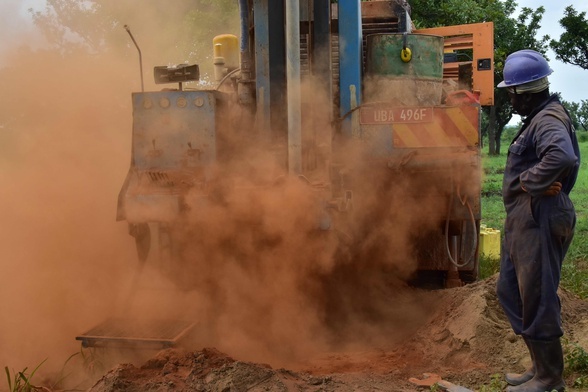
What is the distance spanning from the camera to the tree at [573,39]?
28781mm

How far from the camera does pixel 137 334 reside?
3730 mm

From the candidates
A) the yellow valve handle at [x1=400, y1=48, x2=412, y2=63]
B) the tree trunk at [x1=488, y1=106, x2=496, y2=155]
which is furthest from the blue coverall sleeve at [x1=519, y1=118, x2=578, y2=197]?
the tree trunk at [x1=488, y1=106, x2=496, y2=155]

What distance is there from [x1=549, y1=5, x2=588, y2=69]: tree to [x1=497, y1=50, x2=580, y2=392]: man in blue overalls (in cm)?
2806

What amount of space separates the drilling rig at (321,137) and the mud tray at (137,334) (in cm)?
46

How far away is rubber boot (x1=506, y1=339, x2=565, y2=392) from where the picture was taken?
10.2 ft

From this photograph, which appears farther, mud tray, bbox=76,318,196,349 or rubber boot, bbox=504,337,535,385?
mud tray, bbox=76,318,196,349

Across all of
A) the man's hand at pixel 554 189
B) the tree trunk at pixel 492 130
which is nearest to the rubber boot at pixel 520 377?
the man's hand at pixel 554 189

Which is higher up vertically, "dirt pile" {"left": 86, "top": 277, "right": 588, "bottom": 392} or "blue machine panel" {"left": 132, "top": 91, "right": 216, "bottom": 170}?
"blue machine panel" {"left": 132, "top": 91, "right": 216, "bottom": 170}

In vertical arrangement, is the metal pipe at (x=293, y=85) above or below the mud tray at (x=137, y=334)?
above

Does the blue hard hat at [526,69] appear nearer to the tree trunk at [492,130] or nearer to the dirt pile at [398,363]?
the dirt pile at [398,363]

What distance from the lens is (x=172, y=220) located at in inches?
157

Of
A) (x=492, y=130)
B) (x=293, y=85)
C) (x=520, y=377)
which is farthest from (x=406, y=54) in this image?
(x=492, y=130)

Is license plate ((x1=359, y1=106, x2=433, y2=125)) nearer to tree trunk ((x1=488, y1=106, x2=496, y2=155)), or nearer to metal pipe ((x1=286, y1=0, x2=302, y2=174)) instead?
metal pipe ((x1=286, y1=0, x2=302, y2=174))

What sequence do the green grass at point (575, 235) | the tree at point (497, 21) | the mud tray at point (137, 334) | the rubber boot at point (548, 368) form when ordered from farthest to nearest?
the tree at point (497, 21), the green grass at point (575, 235), the mud tray at point (137, 334), the rubber boot at point (548, 368)
